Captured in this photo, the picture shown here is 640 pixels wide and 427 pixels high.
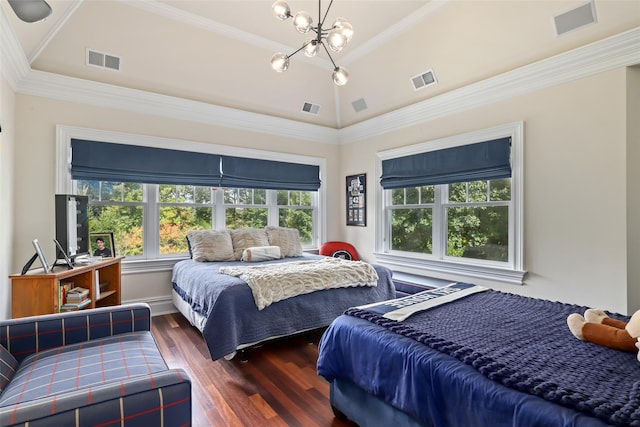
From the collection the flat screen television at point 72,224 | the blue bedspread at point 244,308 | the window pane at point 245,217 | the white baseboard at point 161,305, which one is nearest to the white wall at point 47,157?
the white baseboard at point 161,305

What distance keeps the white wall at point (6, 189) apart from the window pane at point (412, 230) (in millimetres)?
4205

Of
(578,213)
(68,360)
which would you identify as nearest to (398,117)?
(578,213)

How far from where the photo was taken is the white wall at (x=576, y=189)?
8.54 ft

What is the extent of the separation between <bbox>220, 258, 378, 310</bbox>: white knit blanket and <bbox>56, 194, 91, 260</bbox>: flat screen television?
4.22 ft

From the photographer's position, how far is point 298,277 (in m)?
2.93

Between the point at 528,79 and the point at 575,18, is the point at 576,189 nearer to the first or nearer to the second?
the point at 528,79

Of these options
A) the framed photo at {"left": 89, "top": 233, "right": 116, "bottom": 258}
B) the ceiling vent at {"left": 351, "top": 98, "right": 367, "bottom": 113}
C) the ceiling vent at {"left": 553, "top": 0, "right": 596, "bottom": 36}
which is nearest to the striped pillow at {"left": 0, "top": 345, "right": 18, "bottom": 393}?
the framed photo at {"left": 89, "top": 233, "right": 116, "bottom": 258}

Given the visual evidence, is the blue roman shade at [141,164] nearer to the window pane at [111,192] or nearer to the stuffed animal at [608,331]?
the window pane at [111,192]

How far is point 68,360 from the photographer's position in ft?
5.30

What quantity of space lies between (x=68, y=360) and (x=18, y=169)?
2.49 meters

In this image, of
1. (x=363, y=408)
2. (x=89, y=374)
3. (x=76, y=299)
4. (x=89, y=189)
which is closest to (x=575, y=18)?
(x=363, y=408)

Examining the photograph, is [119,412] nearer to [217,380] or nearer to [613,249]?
[217,380]

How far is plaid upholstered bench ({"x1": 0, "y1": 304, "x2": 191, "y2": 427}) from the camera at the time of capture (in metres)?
1.02

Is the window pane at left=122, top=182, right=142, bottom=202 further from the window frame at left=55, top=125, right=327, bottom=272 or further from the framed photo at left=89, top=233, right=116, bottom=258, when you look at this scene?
the framed photo at left=89, top=233, right=116, bottom=258
